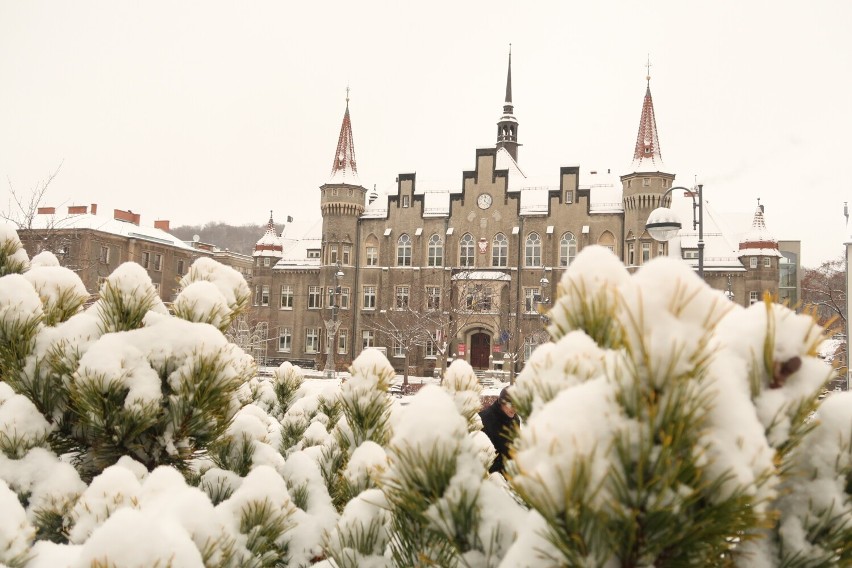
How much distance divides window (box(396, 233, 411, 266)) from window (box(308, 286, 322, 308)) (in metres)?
6.90

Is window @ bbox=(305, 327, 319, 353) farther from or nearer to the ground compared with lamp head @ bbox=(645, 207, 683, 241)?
nearer to the ground

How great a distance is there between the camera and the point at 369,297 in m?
45.4

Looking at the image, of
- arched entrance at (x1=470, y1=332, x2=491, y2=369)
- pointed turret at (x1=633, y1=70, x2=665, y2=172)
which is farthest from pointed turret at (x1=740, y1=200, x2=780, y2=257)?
arched entrance at (x1=470, y1=332, x2=491, y2=369)

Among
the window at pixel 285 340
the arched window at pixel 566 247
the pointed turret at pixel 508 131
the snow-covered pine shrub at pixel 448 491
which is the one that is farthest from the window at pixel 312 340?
the snow-covered pine shrub at pixel 448 491

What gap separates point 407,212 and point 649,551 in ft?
146

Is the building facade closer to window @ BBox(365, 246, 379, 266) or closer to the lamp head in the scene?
window @ BBox(365, 246, 379, 266)

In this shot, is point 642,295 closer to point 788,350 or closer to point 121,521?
point 788,350

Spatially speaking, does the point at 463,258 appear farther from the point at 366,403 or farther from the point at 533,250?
the point at 366,403

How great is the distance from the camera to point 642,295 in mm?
1030

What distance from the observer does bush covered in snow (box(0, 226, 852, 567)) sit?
3.40 ft

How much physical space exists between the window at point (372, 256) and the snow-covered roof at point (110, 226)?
1920cm

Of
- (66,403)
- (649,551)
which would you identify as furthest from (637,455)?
(66,403)

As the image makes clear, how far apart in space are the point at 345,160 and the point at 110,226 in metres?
20.2

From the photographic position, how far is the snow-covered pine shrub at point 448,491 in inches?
53.4
